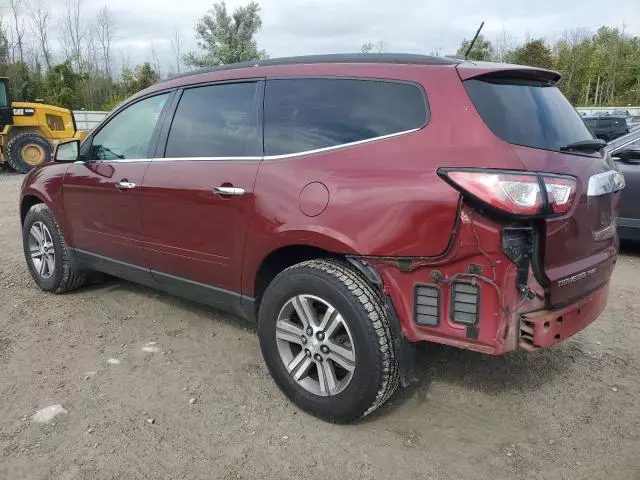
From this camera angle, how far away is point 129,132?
165 inches

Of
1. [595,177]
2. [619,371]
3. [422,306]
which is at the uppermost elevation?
[595,177]

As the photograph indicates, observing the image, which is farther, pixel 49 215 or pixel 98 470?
pixel 49 215

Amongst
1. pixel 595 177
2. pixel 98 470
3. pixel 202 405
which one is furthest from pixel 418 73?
pixel 98 470

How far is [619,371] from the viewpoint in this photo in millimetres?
→ 3553

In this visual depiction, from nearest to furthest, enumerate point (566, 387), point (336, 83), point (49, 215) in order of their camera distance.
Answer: point (336, 83) < point (566, 387) < point (49, 215)

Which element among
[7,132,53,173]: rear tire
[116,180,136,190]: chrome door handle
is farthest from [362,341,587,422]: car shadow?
[7,132,53,173]: rear tire

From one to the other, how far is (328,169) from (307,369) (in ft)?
3.48

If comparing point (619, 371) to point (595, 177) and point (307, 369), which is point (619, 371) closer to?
point (595, 177)

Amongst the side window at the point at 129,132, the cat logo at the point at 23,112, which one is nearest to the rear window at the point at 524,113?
the side window at the point at 129,132

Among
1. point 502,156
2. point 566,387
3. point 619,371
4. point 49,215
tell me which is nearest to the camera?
point 502,156

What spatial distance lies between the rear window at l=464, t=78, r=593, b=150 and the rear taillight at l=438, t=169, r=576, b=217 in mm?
238

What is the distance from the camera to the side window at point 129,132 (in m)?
3.99

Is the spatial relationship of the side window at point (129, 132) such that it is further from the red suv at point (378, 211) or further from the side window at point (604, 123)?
the side window at point (604, 123)

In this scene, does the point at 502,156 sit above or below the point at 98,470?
above
